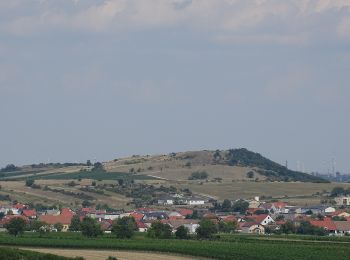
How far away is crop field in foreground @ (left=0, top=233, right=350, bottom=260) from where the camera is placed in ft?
248

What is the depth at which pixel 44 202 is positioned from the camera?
6511 inches

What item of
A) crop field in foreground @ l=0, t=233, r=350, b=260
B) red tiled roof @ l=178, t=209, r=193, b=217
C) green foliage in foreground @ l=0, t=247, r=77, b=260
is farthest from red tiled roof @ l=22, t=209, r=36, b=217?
green foliage in foreground @ l=0, t=247, r=77, b=260

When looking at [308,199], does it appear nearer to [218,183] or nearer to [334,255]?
[218,183]

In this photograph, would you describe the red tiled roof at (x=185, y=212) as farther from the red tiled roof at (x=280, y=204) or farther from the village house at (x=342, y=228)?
the village house at (x=342, y=228)

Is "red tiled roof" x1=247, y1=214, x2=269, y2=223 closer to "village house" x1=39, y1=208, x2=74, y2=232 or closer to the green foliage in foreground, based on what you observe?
"village house" x1=39, y1=208, x2=74, y2=232

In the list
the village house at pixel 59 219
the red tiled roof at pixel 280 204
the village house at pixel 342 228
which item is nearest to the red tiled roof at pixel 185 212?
the red tiled roof at pixel 280 204

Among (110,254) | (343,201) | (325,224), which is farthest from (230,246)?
(343,201)

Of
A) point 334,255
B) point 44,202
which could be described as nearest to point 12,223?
point 334,255

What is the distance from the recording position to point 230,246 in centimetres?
8494

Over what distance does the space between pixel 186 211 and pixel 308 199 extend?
3245 centimetres

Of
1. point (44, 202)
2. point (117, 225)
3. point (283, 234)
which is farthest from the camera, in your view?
point (44, 202)

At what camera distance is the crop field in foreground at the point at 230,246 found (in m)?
75.5

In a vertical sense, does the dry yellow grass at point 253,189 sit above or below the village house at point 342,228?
above

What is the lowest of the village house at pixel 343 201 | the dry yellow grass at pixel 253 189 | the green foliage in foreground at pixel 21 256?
the green foliage in foreground at pixel 21 256
